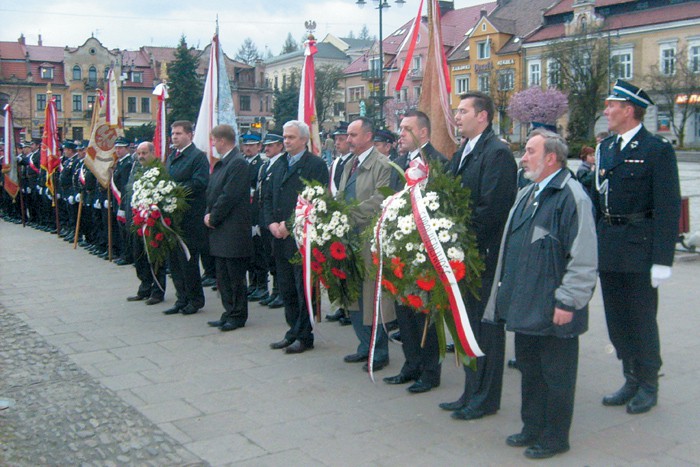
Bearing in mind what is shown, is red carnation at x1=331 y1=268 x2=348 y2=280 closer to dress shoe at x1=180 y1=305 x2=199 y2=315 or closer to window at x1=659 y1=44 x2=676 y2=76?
dress shoe at x1=180 y1=305 x2=199 y2=315

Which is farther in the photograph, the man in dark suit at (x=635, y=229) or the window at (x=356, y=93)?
the window at (x=356, y=93)

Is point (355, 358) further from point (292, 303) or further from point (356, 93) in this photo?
point (356, 93)

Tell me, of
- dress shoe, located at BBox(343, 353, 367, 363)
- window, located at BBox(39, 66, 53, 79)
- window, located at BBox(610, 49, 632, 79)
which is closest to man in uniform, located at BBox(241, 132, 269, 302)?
dress shoe, located at BBox(343, 353, 367, 363)

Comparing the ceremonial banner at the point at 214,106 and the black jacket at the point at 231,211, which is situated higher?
the ceremonial banner at the point at 214,106

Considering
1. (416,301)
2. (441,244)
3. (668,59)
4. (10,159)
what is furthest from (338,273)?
(668,59)

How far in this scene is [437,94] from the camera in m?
7.17

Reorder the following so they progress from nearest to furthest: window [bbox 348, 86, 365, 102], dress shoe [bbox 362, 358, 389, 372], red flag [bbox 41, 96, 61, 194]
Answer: dress shoe [bbox 362, 358, 389, 372] → red flag [bbox 41, 96, 61, 194] → window [bbox 348, 86, 365, 102]

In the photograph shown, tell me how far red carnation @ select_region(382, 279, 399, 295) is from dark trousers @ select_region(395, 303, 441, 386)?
58 cm

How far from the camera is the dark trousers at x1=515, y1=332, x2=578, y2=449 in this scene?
4406mm

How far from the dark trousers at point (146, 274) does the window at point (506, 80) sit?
56.8 meters

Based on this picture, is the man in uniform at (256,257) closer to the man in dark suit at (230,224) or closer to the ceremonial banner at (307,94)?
the ceremonial banner at (307,94)

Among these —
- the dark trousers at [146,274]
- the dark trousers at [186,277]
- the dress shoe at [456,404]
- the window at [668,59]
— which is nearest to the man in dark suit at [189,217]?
the dark trousers at [186,277]

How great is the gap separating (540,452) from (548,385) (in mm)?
407

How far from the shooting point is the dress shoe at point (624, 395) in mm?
5441
